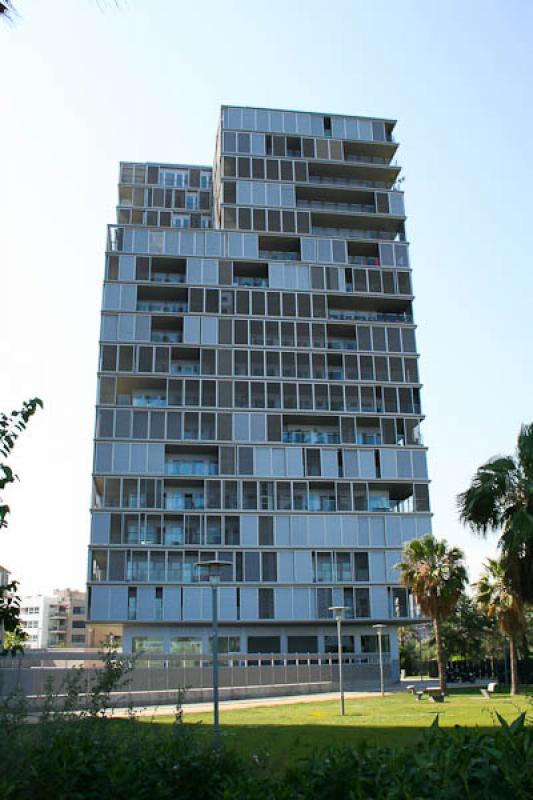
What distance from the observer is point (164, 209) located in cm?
8181

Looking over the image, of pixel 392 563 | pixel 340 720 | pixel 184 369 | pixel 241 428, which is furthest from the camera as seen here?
pixel 184 369

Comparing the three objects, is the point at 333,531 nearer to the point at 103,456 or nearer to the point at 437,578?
the point at 103,456

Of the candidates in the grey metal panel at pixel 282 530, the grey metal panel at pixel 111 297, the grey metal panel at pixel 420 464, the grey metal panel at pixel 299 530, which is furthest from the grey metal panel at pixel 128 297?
the grey metal panel at pixel 420 464

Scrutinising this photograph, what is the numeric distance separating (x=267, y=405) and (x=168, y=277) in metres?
14.9

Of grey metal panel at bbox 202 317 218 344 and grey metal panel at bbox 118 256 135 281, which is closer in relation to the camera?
grey metal panel at bbox 202 317 218 344

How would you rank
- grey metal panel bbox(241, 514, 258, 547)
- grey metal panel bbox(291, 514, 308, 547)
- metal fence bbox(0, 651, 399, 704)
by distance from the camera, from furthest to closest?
grey metal panel bbox(291, 514, 308, 547) < grey metal panel bbox(241, 514, 258, 547) < metal fence bbox(0, 651, 399, 704)

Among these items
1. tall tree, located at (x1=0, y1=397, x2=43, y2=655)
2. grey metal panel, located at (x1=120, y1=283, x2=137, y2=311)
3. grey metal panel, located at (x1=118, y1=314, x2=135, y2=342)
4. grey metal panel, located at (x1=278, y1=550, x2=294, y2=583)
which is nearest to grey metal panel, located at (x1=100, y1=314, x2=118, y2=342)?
grey metal panel, located at (x1=118, y1=314, x2=135, y2=342)

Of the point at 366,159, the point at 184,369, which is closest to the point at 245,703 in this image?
the point at 184,369

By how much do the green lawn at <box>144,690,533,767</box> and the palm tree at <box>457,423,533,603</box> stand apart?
4457mm

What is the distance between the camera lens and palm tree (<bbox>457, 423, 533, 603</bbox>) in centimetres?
2897

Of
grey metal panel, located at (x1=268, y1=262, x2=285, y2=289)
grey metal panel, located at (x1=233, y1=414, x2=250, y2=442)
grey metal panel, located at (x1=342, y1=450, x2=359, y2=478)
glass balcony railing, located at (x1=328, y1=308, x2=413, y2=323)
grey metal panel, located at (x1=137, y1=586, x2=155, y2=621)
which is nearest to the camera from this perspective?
grey metal panel, located at (x1=137, y1=586, x2=155, y2=621)

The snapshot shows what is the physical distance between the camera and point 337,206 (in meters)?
78.3

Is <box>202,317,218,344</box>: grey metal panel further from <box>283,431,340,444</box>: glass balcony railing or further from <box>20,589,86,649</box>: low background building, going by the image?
<box>20,589,86,649</box>: low background building

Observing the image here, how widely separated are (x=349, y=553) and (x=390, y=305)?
22.9 m
